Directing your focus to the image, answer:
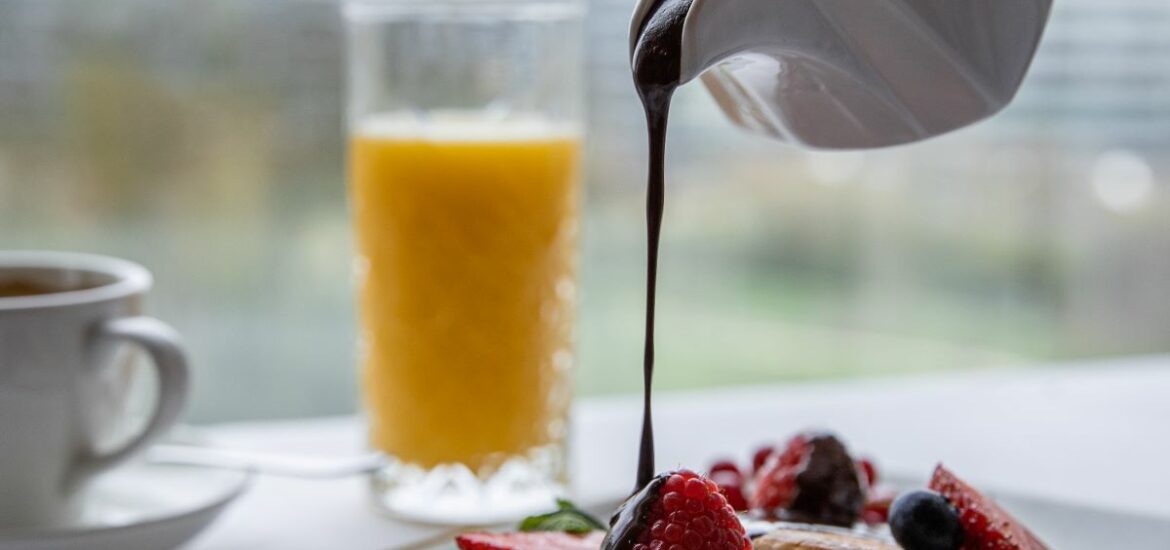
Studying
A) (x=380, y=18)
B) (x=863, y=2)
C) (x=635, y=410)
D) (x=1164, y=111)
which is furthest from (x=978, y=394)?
(x=1164, y=111)

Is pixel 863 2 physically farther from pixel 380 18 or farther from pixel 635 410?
pixel 635 410

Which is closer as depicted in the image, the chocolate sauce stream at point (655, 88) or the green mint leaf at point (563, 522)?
the chocolate sauce stream at point (655, 88)

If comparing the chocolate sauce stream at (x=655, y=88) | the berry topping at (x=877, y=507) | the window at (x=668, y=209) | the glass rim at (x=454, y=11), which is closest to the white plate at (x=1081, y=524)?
the berry topping at (x=877, y=507)

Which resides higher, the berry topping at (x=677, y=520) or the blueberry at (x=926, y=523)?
the berry topping at (x=677, y=520)

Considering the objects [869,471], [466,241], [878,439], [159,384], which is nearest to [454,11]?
[466,241]

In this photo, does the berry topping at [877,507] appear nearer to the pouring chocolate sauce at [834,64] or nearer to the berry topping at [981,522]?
the berry topping at [981,522]

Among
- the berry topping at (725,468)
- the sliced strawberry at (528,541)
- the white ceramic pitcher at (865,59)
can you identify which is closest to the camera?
the white ceramic pitcher at (865,59)

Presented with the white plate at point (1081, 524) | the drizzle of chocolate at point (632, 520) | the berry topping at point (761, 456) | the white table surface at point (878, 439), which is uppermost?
the drizzle of chocolate at point (632, 520)
